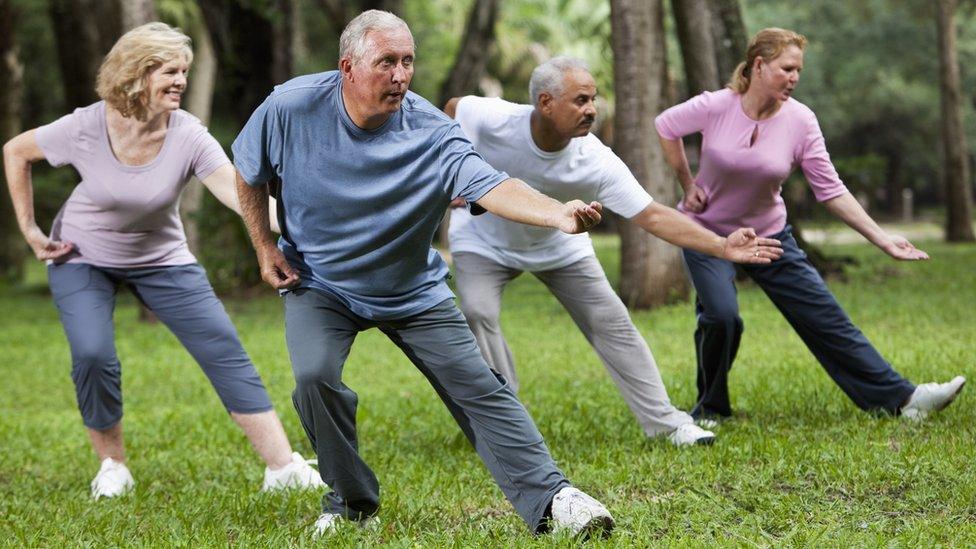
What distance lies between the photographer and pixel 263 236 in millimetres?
5199

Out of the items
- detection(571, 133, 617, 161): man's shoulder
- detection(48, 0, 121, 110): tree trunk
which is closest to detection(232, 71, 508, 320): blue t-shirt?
detection(571, 133, 617, 161): man's shoulder

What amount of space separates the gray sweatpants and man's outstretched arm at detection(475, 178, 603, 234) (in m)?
2.46

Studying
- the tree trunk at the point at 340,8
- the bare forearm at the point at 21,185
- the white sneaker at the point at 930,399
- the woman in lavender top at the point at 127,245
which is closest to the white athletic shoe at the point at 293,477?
the woman in lavender top at the point at 127,245

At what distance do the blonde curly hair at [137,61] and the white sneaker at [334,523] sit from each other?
7.30 ft

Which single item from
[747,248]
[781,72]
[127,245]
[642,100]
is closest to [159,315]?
[127,245]

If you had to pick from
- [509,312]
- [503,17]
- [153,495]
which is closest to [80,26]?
[509,312]

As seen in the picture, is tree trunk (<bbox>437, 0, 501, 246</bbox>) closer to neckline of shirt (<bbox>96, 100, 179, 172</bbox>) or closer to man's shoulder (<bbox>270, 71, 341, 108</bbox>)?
neckline of shirt (<bbox>96, 100, 179, 172</bbox>)

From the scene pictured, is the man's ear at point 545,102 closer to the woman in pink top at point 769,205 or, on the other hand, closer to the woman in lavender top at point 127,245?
the woman in pink top at point 769,205

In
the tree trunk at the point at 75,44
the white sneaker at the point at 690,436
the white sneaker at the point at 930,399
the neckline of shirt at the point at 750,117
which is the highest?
the neckline of shirt at the point at 750,117

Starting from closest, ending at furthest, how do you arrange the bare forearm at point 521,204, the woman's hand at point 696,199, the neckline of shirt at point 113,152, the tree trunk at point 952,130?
the bare forearm at point 521,204
the neckline of shirt at point 113,152
the woman's hand at point 696,199
the tree trunk at point 952,130

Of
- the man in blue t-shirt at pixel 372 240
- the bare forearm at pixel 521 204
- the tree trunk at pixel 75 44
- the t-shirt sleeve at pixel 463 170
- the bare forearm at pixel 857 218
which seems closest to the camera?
the bare forearm at pixel 521 204

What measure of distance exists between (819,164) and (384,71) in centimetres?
320

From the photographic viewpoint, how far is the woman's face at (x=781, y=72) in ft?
22.1

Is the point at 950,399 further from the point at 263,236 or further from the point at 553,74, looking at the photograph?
the point at 263,236
